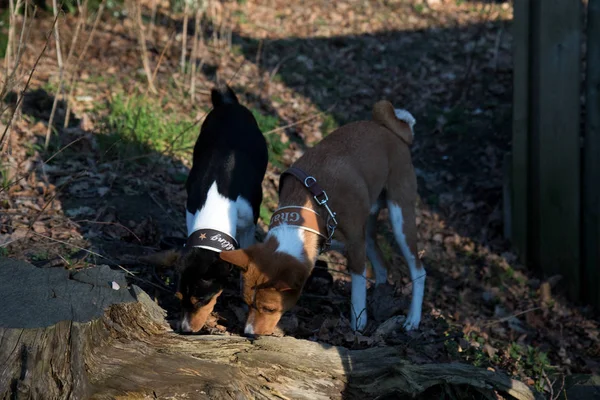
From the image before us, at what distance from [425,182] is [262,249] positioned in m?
4.18

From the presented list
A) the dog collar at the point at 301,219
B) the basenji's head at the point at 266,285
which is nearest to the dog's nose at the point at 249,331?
the basenji's head at the point at 266,285

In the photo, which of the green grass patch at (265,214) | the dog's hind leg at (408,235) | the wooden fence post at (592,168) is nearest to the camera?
the dog's hind leg at (408,235)

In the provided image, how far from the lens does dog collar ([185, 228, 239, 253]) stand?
→ 4.94 m

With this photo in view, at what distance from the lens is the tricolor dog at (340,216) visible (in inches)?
186

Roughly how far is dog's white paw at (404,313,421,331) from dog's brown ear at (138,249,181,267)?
1.96 metres

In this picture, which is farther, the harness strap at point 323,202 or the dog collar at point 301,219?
the harness strap at point 323,202

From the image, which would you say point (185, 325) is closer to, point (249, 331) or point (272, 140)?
point (249, 331)

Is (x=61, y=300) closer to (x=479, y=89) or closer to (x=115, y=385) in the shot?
(x=115, y=385)

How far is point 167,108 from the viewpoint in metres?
8.66

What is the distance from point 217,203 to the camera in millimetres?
5367

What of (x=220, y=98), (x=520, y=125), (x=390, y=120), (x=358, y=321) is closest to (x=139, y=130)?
(x=220, y=98)

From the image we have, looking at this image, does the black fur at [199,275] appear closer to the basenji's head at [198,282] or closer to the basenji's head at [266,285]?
the basenji's head at [198,282]

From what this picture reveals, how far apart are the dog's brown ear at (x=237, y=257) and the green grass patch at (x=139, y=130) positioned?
273 centimetres

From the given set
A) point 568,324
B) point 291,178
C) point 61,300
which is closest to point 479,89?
point 568,324
